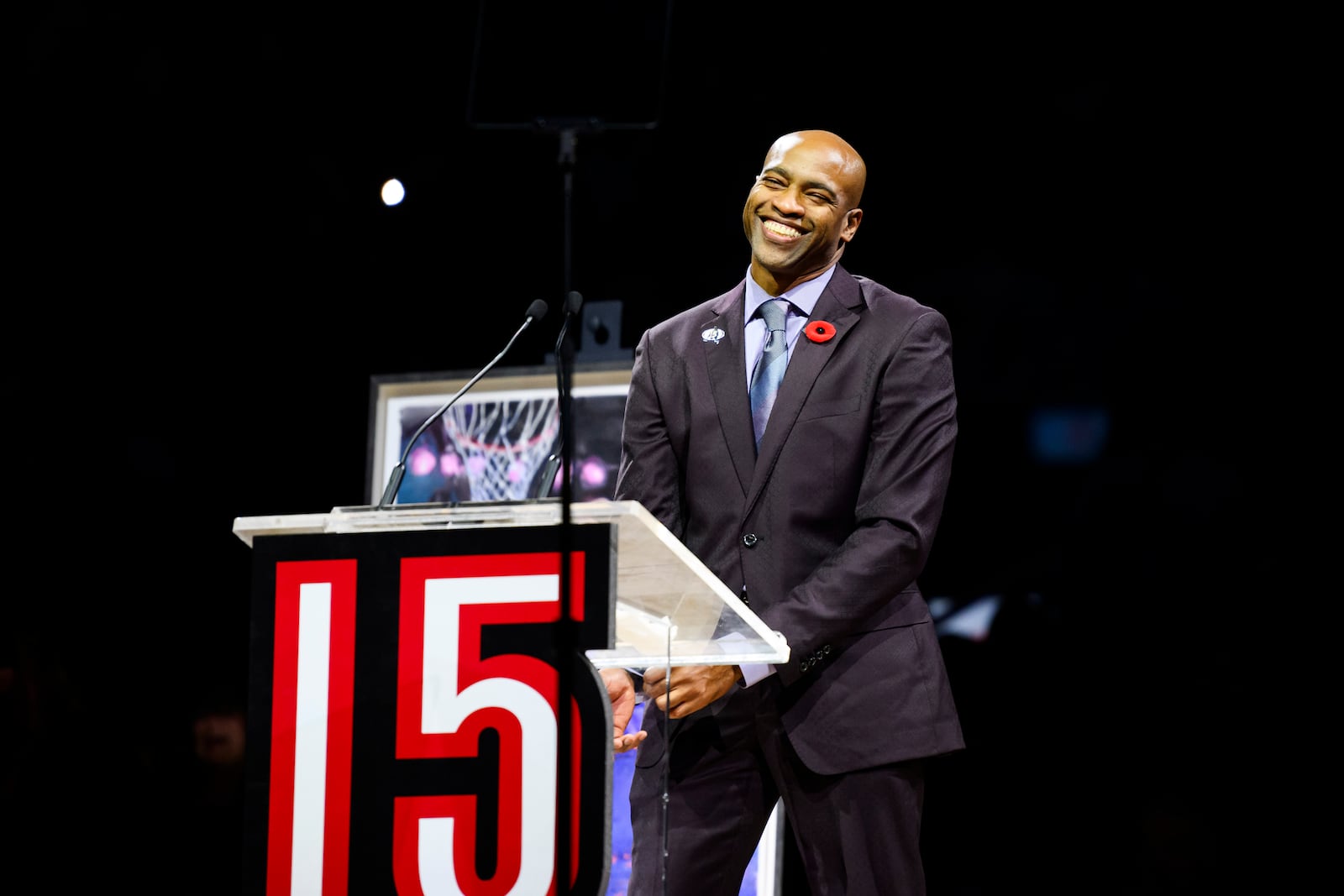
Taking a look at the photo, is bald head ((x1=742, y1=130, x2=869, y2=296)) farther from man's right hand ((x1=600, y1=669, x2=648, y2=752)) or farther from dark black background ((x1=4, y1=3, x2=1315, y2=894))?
dark black background ((x1=4, y1=3, x2=1315, y2=894))

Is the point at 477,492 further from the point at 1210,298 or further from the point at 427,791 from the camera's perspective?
the point at 427,791

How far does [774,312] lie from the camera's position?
2.24 meters

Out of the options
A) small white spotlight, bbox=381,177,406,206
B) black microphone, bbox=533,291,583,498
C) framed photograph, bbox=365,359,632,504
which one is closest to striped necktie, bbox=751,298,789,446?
black microphone, bbox=533,291,583,498

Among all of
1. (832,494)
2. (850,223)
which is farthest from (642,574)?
(850,223)

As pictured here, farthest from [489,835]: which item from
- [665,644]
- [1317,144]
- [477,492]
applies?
[1317,144]

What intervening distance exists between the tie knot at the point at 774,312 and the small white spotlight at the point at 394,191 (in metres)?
2.40

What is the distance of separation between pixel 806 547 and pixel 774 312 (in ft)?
1.31

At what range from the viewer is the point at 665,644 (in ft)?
5.86

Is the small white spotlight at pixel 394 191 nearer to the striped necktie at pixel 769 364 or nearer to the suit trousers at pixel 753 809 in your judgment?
the striped necktie at pixel 769 364

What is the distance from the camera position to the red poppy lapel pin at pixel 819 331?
2143mm

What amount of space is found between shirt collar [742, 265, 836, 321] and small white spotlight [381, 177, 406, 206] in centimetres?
235

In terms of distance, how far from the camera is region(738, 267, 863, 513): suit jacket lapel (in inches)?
81.7

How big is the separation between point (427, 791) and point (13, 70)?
3.39m

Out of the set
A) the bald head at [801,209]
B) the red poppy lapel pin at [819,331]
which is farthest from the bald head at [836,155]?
the red poppy lapel pin at [819,331]
